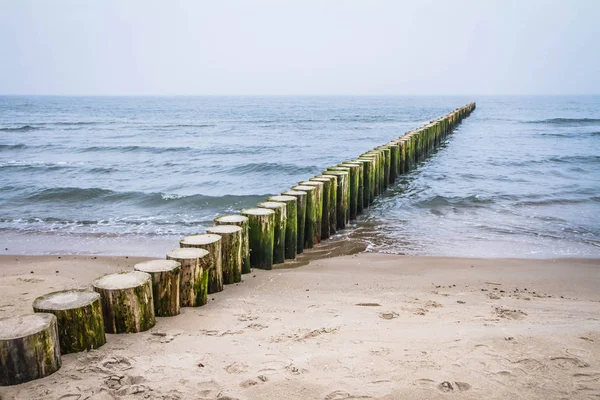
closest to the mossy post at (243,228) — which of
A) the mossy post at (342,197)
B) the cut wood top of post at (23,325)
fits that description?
the cut wood top of post at (23,325)

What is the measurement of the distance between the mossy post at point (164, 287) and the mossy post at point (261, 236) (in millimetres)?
1768

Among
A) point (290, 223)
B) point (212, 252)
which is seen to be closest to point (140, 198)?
point (290, 223)

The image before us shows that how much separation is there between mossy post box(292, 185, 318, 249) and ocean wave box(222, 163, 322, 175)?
9511 millimetres

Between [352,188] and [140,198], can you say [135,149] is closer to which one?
[140,198]

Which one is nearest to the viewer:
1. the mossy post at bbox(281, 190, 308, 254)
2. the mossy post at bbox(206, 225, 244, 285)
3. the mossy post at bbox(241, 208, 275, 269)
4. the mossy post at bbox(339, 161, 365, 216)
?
the mossy post at bbox(206, 225, 244, 285)

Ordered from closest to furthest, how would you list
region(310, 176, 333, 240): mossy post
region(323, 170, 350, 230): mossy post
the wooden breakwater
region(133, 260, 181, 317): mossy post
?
the wooden breakwater → region(133, 260, 181, 317): mossy post → region(310, 176, 333, 240): mossy post → region(323, 170, 350, 230): mossy post

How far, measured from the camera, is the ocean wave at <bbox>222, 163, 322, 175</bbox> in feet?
55.6

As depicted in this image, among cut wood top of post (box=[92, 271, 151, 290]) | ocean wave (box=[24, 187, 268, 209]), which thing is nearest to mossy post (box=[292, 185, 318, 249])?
cut wood top of post (box=[92, 271, 151, 290])

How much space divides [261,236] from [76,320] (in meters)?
2.80

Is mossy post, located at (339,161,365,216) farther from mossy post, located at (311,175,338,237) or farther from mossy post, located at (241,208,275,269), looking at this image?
mossy post, located at (241,208,275,269)

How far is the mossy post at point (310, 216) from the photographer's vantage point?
7152 mm

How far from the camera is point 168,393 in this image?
2.91 metres

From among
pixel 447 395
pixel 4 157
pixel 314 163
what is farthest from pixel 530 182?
pixel 4 157

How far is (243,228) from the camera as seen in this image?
18.1 feet
